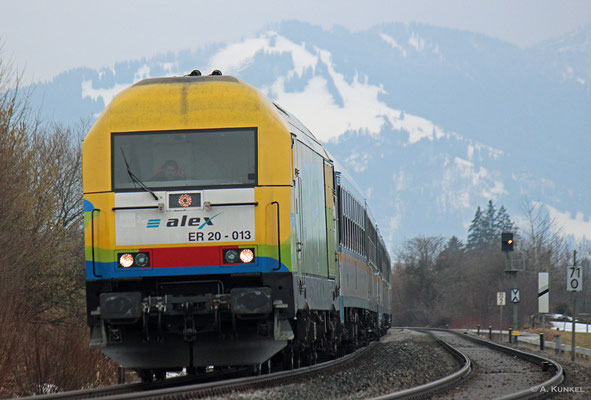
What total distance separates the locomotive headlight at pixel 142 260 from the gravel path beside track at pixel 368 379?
187cm

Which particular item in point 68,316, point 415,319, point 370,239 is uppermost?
point 370,239

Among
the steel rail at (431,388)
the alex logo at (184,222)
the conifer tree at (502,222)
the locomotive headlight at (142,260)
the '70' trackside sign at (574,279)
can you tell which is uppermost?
the conifer tree at (502,222)

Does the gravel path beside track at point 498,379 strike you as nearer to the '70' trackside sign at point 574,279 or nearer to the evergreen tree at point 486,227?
the '70' trackside sign at point 574,279

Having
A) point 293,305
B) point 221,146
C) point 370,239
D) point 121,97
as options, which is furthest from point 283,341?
point 370,239

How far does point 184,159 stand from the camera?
38.6 feet

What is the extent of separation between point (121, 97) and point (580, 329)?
42568 mm

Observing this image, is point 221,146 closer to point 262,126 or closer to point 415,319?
point 262,126

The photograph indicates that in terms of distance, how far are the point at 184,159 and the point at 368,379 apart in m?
4.18

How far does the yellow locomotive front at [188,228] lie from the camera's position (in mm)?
11359

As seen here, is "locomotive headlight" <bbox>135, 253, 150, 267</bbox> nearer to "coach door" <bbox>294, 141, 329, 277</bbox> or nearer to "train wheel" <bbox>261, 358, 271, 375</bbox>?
"coach door" <bbox>294, 141, 329, 277</bbox>

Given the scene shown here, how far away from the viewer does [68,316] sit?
26.0 metres

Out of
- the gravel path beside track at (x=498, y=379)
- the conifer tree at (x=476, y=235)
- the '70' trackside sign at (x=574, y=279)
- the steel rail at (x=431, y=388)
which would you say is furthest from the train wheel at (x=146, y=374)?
the conifer tree at (x=476, y=235)

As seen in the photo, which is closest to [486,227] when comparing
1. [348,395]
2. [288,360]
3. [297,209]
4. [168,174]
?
[288,360]

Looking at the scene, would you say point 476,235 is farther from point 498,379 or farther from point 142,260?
point 142,260
